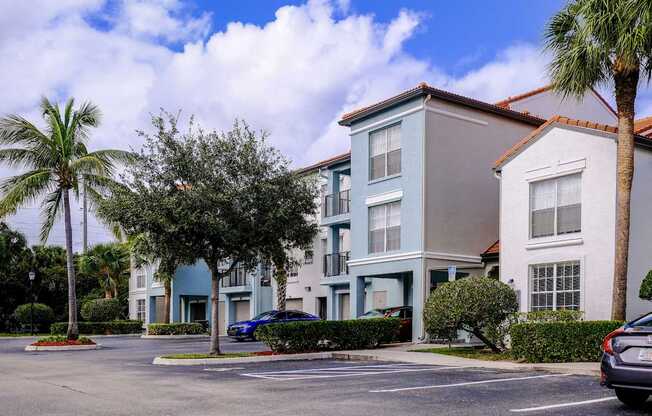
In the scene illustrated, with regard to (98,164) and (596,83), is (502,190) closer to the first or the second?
(596,83)

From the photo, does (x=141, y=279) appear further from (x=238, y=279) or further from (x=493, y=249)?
(x=493, y=249)

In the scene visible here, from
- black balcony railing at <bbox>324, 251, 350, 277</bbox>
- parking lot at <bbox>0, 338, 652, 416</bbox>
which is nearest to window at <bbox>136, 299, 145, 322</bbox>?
black balcony railing at <bbox>324, 251, 350, 277</bbox>

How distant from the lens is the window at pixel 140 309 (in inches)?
2014

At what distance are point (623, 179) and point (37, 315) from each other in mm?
38827

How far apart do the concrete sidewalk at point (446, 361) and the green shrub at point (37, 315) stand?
30.1 m

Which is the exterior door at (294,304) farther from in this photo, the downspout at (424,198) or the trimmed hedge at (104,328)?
the downspout at (424,198)

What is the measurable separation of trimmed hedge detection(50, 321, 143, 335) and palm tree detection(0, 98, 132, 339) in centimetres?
1554

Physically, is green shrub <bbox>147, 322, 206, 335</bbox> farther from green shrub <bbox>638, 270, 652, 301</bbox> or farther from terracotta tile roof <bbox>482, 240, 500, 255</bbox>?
green shrub <bbox>638, 270, 652, 301</bbox>

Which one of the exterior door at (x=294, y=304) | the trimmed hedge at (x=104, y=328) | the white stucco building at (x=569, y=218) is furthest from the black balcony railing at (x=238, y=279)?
the white stucco building at (x=569, y=218)

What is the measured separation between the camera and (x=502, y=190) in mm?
22922

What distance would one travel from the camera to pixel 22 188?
2681 centimetres

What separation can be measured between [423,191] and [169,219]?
910 cm

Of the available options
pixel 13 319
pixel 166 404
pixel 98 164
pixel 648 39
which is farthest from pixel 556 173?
pixel 13 319

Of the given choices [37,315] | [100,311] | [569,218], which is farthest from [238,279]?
[569,218]
